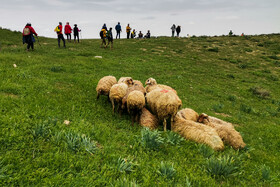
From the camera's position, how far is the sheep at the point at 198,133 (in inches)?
189

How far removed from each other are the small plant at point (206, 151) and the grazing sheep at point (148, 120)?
1.73m

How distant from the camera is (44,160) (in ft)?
9.77

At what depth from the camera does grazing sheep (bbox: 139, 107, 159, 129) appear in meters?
5.53

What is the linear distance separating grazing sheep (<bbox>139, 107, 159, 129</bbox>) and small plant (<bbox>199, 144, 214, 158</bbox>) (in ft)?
5.68

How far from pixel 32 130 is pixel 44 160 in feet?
3.24

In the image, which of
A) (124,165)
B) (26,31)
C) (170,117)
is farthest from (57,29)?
(124,165)

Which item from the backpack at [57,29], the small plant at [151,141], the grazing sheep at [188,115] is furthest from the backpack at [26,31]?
the small plant at [151,141]

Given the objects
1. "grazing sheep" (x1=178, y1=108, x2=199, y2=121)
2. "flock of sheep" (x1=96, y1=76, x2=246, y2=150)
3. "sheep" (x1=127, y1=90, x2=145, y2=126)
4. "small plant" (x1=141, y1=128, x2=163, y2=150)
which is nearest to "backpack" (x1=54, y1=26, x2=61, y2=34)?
"flock of sheep" (x1=96, y1=76, x2=246, y2=150)

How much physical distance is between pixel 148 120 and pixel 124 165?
99.9 inches

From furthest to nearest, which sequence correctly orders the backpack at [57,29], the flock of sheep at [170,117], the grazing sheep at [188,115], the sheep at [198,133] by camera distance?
the backpack at [57,29] → the grazing sheep at [188,115] → the flock of sheep at [170,117] → the sheep at [198,133]

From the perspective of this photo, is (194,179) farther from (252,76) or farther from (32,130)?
(252,76)

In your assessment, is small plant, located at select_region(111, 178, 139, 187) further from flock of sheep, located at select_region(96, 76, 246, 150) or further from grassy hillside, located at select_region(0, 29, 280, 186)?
flock of sheep, located at select_region(96, 76, 246, 150)

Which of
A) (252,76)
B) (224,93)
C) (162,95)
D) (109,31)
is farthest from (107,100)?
(252,76)

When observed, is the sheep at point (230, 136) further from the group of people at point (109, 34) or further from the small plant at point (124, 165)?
the group of people at point (109, 34)
